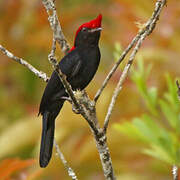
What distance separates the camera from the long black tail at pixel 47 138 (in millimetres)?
3127

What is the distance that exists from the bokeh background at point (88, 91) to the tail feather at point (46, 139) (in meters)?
0.12

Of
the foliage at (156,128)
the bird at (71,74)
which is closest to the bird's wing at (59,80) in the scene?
the bird at (71,74)

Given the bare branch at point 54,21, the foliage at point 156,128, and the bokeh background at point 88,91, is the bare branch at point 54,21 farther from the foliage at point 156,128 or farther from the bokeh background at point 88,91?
the bokeh background at point 88,91

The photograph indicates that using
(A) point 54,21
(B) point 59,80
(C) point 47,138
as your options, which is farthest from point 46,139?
(A) point 54,21

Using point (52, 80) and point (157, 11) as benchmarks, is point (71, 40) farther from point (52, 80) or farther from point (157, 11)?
point (157, 11)

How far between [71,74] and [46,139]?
0.39 metres

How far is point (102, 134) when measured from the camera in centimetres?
238

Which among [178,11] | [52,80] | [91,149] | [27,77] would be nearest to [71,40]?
[27,77]

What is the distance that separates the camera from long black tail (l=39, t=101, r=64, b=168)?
3.13 metres

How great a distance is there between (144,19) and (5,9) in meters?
1.76

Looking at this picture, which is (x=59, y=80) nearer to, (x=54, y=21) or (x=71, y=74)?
(x=71, y=74)

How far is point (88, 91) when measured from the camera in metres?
4.34

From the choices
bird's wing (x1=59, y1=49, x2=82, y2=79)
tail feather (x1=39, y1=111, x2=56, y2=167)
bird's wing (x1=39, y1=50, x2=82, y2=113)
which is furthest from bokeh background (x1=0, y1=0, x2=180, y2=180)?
bird's wing (x1=59, y1=49, x2=82, y2=79)

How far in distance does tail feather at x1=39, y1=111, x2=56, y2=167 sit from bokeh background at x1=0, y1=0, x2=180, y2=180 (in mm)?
121
